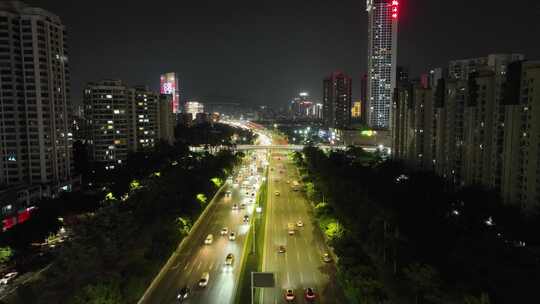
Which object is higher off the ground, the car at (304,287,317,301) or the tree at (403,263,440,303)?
the tree at (403,263,440,303)

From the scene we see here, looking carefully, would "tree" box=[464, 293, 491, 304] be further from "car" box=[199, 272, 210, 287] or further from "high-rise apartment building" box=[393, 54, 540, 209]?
"high-rise apartment building" box=[393, 54, 540, 209]

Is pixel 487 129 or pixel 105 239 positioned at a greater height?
pixel 487 129

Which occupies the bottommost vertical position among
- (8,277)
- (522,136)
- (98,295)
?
(8,277)

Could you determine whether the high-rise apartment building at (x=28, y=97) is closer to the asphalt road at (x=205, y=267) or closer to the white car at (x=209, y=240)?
the asphalt road at (x=205, y=267)

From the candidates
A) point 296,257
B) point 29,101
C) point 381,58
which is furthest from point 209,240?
point 381,58

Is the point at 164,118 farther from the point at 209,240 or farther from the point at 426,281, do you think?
the point at 426,281

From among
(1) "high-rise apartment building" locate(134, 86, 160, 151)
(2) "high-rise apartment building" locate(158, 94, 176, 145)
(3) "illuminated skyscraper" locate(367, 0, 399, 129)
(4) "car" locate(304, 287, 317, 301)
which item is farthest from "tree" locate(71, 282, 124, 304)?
(3) "illuminated skyscraper" locate(367, 0, 399, 129)

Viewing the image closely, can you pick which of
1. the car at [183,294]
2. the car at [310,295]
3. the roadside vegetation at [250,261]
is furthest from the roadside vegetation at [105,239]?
the car at [310,295]

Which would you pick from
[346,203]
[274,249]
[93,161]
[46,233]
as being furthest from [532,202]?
[93,161]
